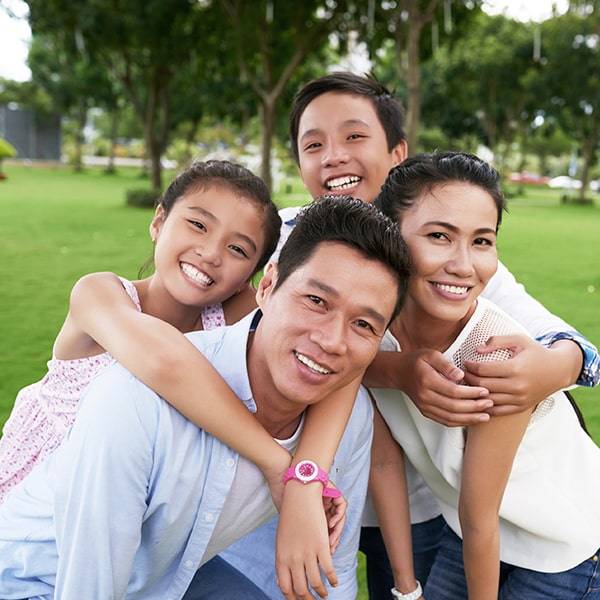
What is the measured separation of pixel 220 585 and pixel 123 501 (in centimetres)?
55

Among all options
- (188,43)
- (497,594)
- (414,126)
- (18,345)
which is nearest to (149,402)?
(497,594)

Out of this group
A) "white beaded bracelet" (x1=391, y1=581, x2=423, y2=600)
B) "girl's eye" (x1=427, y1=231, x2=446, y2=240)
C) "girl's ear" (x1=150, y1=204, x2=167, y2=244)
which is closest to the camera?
"girl's eye" (x1=427, y1=231, x2=446, y2=240)

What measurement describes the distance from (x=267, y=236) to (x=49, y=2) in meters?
15.2

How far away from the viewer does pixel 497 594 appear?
6.63 feet

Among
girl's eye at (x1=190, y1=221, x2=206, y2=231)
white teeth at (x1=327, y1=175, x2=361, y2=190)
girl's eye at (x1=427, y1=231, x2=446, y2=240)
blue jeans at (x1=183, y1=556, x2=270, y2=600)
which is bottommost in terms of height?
blue jeans at (x1=183, y1=556, x2=270, y2=600)

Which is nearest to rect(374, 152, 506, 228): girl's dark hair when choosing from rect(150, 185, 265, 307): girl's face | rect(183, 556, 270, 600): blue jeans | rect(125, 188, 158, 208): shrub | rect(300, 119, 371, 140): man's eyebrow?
rect(150, 185, 265, 307): girl's face

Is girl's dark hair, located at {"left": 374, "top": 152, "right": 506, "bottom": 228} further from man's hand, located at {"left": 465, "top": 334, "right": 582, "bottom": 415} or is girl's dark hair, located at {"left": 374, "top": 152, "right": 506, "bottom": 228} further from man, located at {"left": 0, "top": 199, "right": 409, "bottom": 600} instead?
man's hand, located at {"left": 465, "top": 334, "right": 582, "bottom": 415}

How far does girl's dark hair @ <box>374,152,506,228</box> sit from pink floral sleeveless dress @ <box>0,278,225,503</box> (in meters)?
0.85

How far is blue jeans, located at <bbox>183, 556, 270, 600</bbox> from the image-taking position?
194 cm

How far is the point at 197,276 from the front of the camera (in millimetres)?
2203

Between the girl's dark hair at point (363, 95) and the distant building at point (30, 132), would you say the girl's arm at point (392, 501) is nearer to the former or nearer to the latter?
the girl's dark hair at point (363, 95)

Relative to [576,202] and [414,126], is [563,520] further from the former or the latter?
[576,202]

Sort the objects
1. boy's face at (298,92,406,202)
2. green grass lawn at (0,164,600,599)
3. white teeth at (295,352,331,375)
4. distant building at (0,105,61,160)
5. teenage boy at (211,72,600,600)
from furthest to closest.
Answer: distant building at (0,105,61,160) < green grass lawn at (0,164,600,599) < boy's face at (298,92,406,202) < teenage boy at (211,72,600,600) < white teeth at (295,352,331,375)

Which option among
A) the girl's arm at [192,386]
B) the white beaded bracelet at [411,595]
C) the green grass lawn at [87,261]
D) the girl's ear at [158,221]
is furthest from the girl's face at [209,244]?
the green grass lawn at [87,261]
